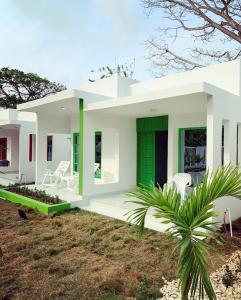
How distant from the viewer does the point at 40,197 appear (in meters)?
8.87

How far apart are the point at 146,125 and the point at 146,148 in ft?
3.08

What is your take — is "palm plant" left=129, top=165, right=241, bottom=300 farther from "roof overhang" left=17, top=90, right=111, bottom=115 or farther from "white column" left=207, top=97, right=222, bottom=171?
"roof overhang" left=17, top=90, right=111, bottom=115

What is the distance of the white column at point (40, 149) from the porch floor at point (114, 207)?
3.80m

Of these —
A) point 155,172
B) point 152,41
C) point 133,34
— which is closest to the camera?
point 155,172

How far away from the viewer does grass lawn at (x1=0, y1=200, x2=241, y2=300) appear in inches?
145

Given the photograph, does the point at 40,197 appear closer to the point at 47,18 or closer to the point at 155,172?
the point at 155,172

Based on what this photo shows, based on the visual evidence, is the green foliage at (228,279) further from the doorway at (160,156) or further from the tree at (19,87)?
the tree at (19,87)

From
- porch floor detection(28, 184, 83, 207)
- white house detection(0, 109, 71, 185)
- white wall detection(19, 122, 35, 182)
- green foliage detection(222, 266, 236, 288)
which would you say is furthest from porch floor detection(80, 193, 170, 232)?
white wall detection(19, 122, 35, 182)

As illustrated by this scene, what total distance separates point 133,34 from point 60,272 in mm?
15416

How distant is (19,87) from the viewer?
102 ft

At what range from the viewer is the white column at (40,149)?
1130 centimetres

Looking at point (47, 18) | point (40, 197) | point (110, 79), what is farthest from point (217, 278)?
point (47, 18)

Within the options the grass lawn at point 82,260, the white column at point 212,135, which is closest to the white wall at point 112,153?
the grass lawn at point 82,260

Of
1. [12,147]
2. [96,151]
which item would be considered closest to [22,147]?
[96,151]
